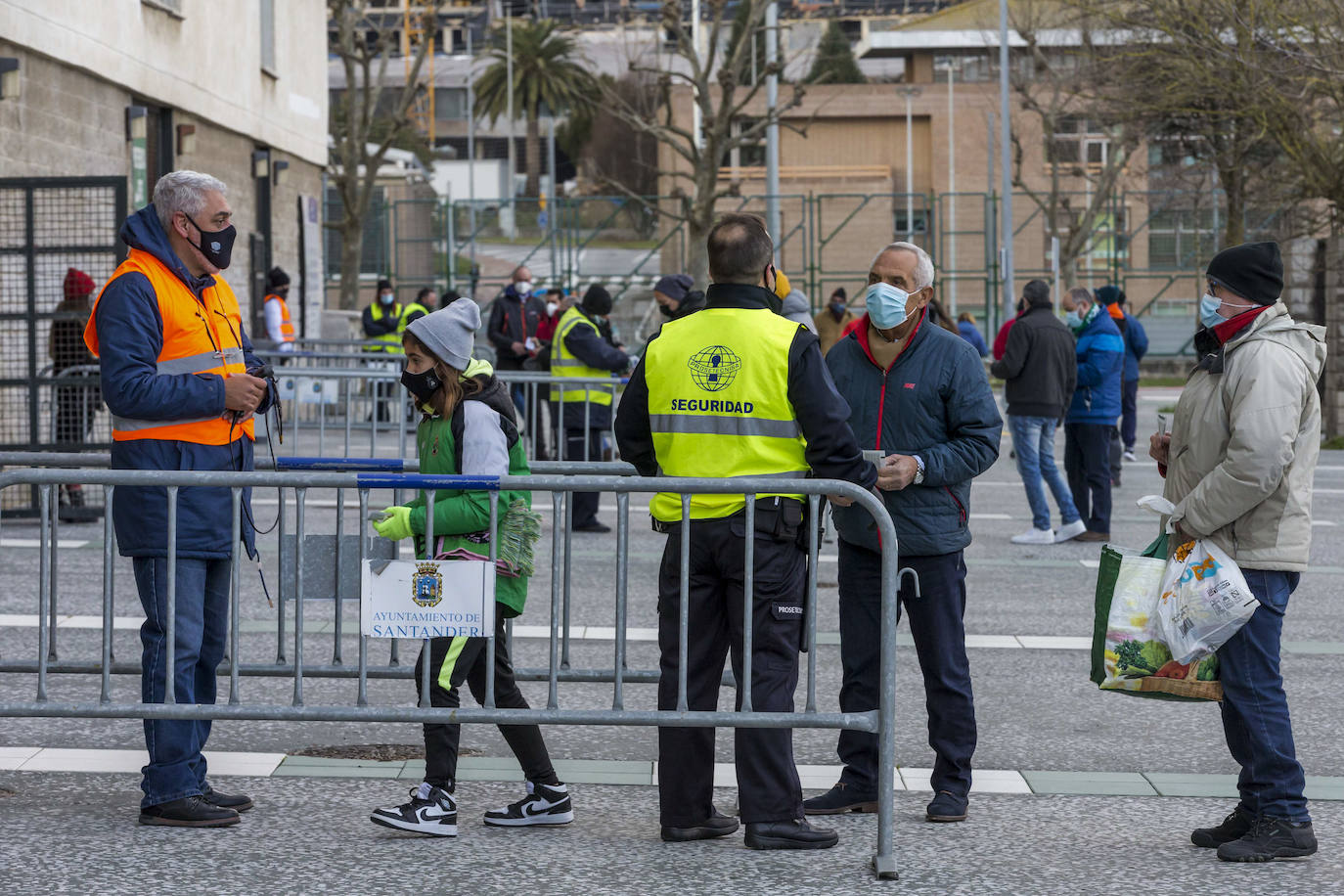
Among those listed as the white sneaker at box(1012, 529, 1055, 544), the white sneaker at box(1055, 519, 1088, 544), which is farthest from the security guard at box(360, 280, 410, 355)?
the white sneaker at box(1055, 519, 1088, 544)

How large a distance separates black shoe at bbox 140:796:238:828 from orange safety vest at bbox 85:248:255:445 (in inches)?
43.6

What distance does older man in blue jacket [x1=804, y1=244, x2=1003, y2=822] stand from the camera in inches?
217

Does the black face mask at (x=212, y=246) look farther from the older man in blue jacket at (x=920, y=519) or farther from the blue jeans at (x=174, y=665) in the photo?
the older man in blue jacket at (x=920, y=519)

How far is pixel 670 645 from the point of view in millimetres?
5156

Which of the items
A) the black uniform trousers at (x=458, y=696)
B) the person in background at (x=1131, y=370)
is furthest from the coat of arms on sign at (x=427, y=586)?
the person in background at (x=1131, y=370)

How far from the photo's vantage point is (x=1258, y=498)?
500 centimetres

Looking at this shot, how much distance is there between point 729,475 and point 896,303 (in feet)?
3.14

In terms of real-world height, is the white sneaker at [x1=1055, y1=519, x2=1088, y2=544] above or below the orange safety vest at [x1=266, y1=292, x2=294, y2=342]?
below

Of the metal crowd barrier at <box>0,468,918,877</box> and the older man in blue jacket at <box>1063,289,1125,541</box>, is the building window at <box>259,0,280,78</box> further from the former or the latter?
the metal crowd barrier at <box>0,468,918,877</box>

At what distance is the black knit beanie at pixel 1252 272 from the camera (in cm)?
518

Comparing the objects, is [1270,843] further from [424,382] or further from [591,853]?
[424,382]

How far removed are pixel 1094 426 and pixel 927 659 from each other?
709 centimetres

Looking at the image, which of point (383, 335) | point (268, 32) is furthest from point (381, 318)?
point (268, 32)

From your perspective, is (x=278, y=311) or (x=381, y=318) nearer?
(x=278, y=311)
